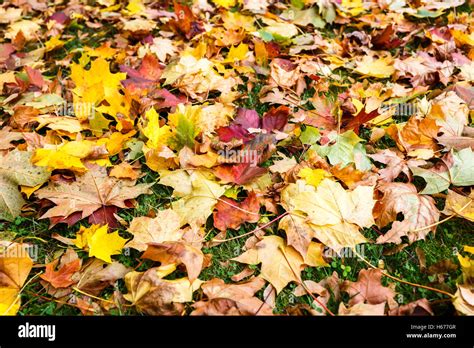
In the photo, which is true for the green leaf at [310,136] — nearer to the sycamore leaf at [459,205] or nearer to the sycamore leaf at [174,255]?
the sycamore leaf at [459,205]

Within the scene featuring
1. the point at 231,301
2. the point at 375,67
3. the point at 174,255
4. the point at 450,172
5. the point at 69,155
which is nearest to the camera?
the point at 231,301

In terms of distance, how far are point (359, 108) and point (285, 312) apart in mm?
1253

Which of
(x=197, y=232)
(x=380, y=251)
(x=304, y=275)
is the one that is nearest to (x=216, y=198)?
(x=197, y=232)

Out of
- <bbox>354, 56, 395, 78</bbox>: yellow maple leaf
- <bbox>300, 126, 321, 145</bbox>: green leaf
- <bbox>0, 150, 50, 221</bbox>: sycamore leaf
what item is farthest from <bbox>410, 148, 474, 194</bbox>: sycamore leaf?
<bbox>0, 150, 50, 221</bbox>: sycamore leaf

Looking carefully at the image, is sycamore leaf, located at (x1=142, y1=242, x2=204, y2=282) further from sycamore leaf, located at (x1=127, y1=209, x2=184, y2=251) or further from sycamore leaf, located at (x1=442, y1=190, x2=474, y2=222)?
sycamore leaf, located at (x1=442, y1=190, x2=474, y2=222)

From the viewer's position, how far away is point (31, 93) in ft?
8.21

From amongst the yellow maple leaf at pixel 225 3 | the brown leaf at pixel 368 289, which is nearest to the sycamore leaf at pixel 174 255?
the brown leaf at pixel 368 289

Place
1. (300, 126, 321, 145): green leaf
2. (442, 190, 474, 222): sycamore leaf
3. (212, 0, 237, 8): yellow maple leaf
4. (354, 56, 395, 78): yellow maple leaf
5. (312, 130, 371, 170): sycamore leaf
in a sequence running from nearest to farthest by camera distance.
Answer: (442, 190, 474, 222): sycamore leaf, (312, 130, 371, 170): sycamore leaf, (300, 126, 321, 145): green leaf, (354, 56, 395, 78): yellow maple leaf, (212, 0, 237, 8): yellow maple leaf

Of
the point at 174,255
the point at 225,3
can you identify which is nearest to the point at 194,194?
the point at 174,255

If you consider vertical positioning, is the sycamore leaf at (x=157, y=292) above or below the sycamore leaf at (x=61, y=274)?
above

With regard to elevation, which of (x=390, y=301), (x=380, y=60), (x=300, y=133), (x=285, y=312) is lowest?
(x=285, y=312)

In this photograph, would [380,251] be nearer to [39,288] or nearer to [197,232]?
[197,232]

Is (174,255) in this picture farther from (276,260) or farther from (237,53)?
(237,53)

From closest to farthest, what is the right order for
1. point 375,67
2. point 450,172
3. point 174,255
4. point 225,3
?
point 174,255, point 450,172, point 375,67, point 225,3
